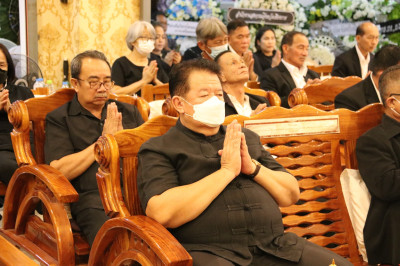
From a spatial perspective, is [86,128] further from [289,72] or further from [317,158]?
[289,72]

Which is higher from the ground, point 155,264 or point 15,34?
point 15,34

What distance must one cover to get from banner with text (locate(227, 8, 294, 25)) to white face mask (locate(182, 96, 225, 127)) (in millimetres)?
5542

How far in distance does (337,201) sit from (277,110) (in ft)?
1.82

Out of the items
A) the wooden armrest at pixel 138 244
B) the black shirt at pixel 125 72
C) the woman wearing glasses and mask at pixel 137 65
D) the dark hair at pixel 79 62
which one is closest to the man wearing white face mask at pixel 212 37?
the woman wearing glasses and mask at pixel 137 65

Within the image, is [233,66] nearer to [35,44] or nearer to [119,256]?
[119,256]

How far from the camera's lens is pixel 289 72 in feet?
17.6

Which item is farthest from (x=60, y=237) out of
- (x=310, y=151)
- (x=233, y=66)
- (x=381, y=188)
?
(x=233, y=66)

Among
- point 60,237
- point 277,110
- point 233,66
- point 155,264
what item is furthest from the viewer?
point 233,66

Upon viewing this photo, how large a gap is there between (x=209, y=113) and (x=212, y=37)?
3225 millimetres

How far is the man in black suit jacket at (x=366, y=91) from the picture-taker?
381 cm

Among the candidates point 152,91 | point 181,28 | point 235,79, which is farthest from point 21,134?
point 181,28

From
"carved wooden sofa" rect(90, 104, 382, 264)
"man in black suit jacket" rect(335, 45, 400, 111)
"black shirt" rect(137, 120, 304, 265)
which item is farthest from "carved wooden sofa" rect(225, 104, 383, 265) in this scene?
"man in black suit jacket" rect(335, 45, 400, 111)

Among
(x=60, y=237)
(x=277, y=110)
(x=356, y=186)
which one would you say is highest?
(x=277, y=110)

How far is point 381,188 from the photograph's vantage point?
2.78m
